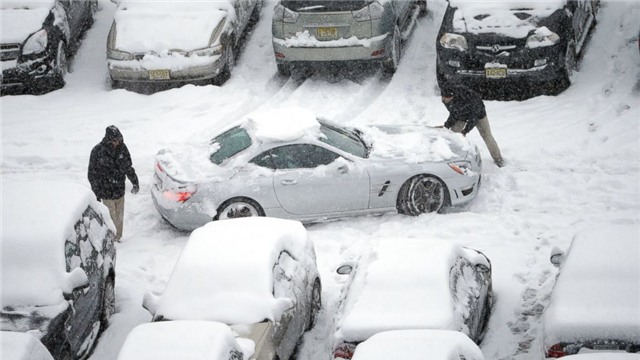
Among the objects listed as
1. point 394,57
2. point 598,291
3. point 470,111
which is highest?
point 598,291

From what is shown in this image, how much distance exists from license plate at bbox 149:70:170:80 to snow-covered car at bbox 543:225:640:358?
28.0 ft

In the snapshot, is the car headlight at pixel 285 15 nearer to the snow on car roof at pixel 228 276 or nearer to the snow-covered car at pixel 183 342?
the snow on car roof at pixel 228 276

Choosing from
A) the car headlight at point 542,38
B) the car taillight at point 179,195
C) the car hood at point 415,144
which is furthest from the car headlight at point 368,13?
the car taillight at point 179,195

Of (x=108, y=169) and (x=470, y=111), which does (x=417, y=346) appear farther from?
(x=470, y=111)

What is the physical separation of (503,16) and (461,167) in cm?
382

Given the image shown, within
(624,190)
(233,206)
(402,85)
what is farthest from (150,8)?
(624,190)

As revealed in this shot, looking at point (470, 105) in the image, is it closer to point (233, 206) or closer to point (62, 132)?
point (233, 206)

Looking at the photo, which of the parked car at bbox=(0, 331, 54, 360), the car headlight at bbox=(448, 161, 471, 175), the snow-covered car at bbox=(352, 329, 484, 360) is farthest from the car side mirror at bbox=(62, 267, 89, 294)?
the car headlight at bbox=(448, 161, 471, 175)

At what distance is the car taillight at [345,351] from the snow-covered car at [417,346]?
0.48 meters

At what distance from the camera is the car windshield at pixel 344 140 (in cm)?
1155

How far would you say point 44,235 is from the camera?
28.9 feet

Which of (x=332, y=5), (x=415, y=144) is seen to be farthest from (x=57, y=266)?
(x=332, y=5)

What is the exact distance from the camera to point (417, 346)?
278 inches

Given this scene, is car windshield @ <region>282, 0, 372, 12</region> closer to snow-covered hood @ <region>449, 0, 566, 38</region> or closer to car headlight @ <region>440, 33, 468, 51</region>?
car headlight @ <region>440, 33, 468, 51</region>
